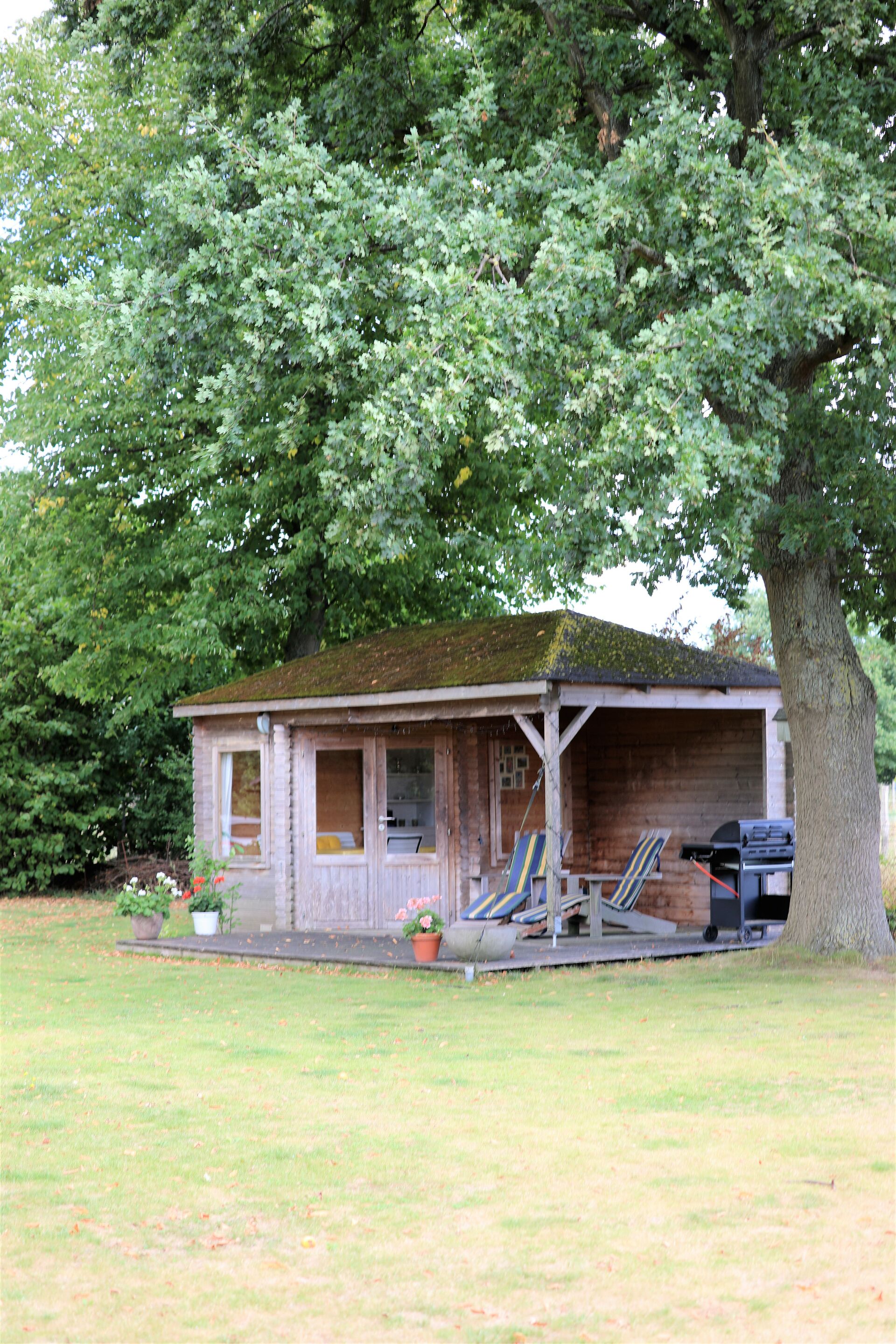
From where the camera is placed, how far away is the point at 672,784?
1630cm

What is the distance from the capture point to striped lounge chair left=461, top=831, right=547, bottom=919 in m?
13.4

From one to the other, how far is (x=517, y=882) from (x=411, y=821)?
2115 mm

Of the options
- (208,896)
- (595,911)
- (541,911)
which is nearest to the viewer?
(541,911)

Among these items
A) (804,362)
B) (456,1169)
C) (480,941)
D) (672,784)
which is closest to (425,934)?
(480,941)

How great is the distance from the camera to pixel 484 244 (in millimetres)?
10133

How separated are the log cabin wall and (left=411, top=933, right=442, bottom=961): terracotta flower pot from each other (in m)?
4.25

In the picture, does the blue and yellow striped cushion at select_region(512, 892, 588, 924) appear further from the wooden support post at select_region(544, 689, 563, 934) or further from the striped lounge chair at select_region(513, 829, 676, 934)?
the wooden support post at select_region(544, 689, 563, 934)

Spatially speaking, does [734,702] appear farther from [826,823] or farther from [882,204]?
[882,204]

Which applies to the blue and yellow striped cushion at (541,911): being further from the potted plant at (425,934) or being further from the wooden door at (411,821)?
the wooden door at (411,821)

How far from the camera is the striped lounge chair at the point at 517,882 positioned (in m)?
13.4

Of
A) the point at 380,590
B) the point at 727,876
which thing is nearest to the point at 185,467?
the point at 380,590

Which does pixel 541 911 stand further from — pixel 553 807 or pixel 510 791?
pixel 510 791

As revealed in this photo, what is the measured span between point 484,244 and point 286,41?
5.19 m

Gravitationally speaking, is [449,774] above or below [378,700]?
below
